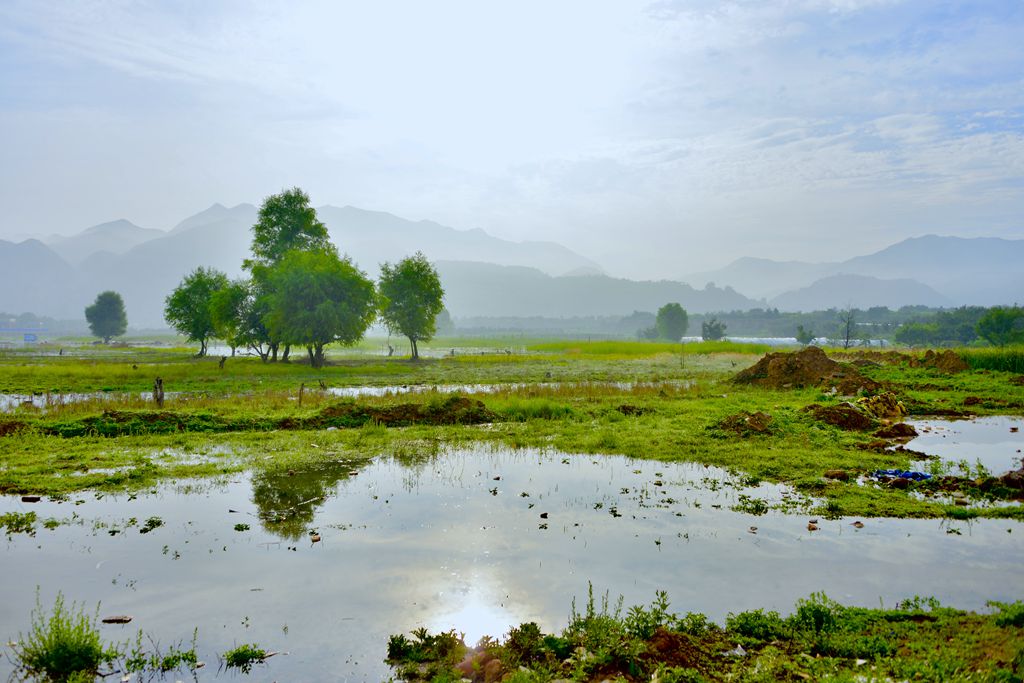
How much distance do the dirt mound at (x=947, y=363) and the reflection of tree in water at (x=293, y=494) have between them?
4648 cm

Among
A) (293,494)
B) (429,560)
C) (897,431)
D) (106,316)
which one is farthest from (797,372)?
(106,316)

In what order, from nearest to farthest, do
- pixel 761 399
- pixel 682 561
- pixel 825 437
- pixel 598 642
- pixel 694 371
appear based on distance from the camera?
pixel 598 642, pixel 682 561, pixel 825 437, pixel 761 399, pixel 694 371

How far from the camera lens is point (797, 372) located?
132 ft

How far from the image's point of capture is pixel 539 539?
12.1 metres

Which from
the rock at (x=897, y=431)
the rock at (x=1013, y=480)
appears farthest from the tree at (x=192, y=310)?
the rock at (x=1013, y=480)

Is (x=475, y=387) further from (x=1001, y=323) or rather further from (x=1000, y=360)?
(x=1001, y=323)

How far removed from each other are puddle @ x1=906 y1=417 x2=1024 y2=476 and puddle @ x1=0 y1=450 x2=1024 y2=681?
5.87m

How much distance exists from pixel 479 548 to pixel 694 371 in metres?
47.2

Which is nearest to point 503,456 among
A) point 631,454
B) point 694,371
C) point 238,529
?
point 631,454

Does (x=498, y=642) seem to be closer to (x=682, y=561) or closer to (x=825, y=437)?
(x=682, y=561)

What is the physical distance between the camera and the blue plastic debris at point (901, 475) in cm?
1614

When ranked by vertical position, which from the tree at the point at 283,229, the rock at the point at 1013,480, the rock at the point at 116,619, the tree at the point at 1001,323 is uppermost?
the tree at the point at 283,229

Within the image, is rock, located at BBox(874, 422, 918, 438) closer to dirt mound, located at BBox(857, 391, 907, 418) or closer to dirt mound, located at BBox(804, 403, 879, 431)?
dirt mound, located at BBox(804, 403, 879, 431)

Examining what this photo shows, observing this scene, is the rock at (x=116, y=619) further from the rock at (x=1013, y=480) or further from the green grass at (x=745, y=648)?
the rock at (x=1013, y=480)
